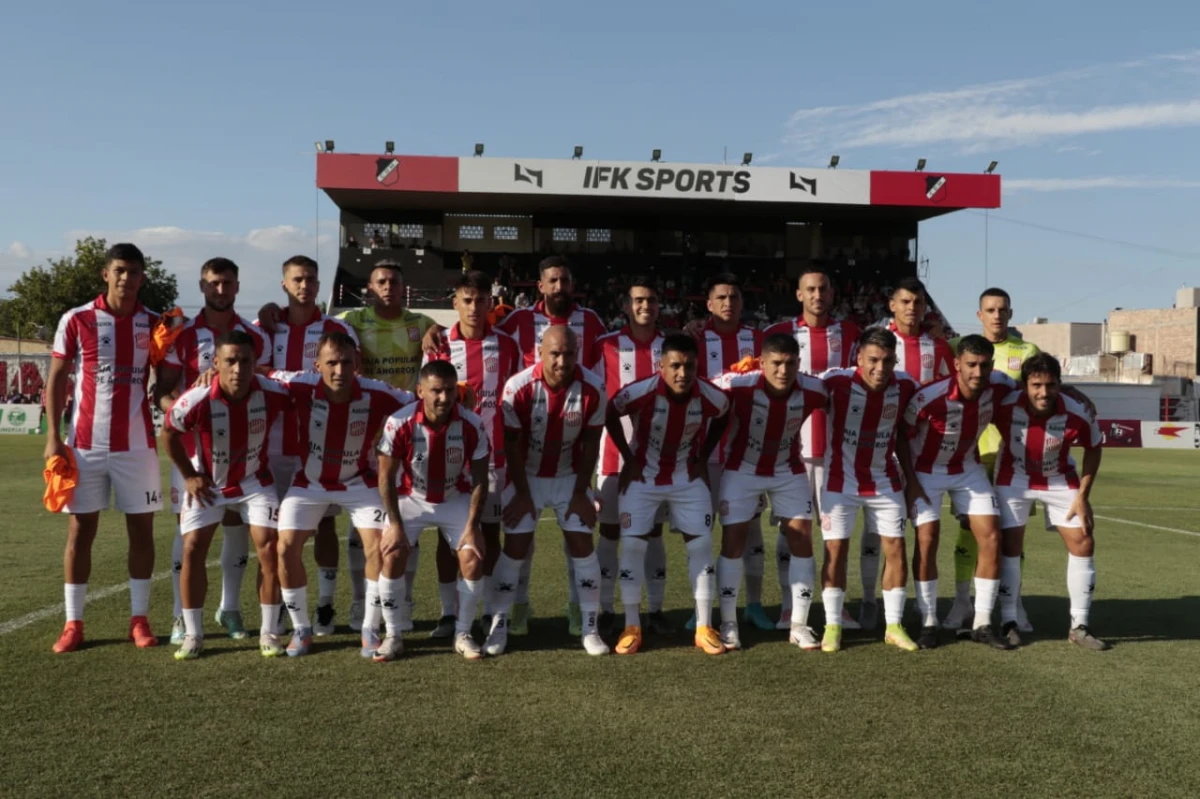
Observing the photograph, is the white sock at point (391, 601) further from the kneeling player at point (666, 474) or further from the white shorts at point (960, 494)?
the white shorts at point (960, 494)

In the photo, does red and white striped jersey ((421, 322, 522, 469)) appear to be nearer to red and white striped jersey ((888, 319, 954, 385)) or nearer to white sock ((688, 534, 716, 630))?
white sock ((688, 534, 716, 630))

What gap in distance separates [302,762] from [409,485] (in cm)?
188

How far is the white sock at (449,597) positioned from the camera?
217 inches

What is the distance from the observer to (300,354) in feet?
18.5

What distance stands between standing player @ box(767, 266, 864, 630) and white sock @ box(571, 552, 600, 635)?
1.11 metres

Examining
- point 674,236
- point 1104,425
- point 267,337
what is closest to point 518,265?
point 674,236

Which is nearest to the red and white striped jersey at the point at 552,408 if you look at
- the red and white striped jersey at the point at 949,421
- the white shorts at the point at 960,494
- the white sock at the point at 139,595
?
the red and white striped jersey at the point at 949,421

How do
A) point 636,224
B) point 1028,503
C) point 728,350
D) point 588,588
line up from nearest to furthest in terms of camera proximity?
point 588,588 → point 1028,503 → point 728,350 → point 636,224

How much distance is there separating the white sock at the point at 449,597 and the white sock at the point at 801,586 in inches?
72.8

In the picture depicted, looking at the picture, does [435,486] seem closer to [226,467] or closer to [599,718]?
[226,467]

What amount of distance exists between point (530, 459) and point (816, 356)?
6.17 feet

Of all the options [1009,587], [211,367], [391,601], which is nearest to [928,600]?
[1009,587]

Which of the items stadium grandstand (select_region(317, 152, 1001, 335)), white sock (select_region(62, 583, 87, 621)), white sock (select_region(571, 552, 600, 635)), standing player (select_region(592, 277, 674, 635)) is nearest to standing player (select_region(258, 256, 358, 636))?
white sock (select_region(62, 583, 87, 621))

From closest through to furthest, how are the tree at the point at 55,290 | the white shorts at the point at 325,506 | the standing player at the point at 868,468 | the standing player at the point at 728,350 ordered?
the white shorts at the point at 325,506, the standing player at the point at 868,468, the standing player at the point at 728,350, the tree at the point at 55,290
